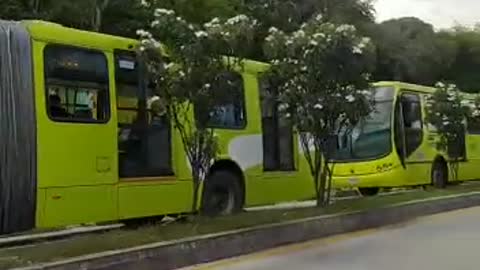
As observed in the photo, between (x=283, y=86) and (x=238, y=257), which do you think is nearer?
(x=238, y=257)

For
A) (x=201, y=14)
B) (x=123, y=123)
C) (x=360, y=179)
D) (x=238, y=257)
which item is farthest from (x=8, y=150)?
(x=201, y=14)

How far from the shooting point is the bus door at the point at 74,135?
10.7m

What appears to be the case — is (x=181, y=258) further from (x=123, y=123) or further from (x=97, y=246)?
(x=123, y=123)

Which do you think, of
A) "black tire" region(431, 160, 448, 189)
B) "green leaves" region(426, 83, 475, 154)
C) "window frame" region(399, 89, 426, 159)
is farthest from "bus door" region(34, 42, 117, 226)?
"black tire" region(431, 160, 448, 189)

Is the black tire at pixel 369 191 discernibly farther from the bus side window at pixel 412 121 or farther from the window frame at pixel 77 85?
the window frame at pixel 77 85

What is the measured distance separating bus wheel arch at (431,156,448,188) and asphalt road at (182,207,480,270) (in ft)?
26.4

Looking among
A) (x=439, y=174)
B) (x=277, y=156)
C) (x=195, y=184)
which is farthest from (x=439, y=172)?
(x=195, y=184)

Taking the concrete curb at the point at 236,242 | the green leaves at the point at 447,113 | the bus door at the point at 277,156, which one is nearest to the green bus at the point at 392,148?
the green leaves at the point at 447,113

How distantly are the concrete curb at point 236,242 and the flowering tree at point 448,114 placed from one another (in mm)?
5578

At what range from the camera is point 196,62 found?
1122 centimetres

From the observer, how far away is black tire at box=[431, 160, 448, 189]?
875 inches

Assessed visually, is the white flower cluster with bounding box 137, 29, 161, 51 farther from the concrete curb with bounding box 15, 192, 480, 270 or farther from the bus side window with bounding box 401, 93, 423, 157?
the bus side window with bounding box 401, 93, 423, 157

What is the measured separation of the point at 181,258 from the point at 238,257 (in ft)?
3.34

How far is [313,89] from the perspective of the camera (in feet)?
45.8
